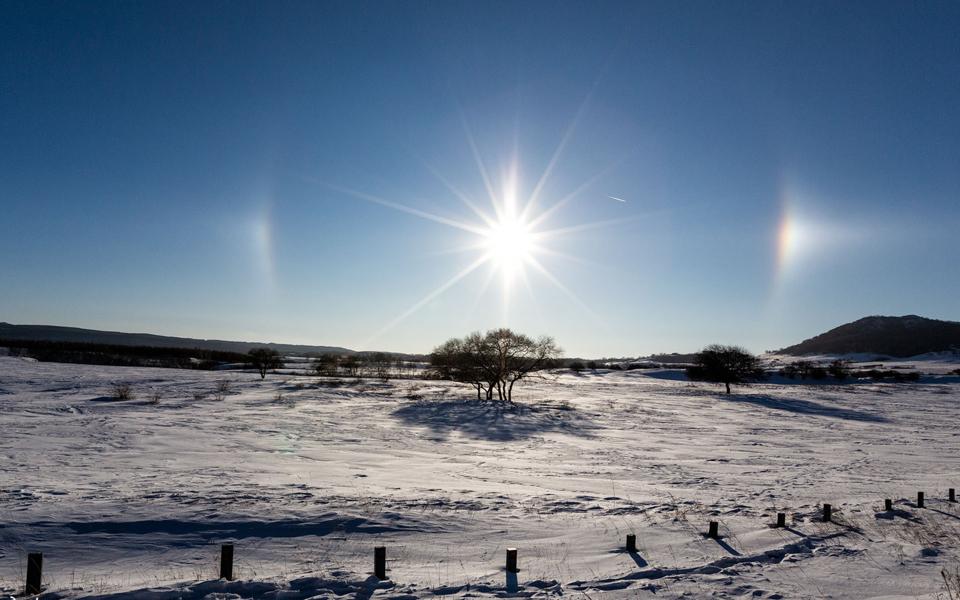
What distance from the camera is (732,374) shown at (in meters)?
70.0

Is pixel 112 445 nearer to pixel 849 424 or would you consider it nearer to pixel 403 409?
pixel 403 409

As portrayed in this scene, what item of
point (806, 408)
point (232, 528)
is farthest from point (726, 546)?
point (806, 408)

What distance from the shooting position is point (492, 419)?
34812 mm

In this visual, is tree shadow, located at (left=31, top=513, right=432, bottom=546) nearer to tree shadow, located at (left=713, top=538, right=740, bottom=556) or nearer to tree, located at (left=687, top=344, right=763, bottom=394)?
tree shadow, located at (left=713, top=538, right=740, bottom=556)

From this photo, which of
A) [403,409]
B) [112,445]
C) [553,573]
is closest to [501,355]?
[403,409]

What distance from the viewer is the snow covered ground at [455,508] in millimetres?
8367

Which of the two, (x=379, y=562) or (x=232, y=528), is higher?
(x=379, y=562)

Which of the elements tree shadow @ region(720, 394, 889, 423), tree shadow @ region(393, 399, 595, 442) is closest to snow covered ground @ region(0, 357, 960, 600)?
tree shadow @ region(393, 399, 595, 442)

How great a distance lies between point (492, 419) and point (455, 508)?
871 inches

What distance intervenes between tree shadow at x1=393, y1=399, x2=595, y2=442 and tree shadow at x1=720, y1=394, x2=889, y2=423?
22.6 m

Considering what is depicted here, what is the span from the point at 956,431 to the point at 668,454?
82.0 feet

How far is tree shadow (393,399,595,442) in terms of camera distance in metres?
30.0

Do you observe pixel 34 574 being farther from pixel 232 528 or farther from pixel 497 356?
pixel 497 356

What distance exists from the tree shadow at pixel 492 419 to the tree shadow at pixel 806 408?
22.6 metres
